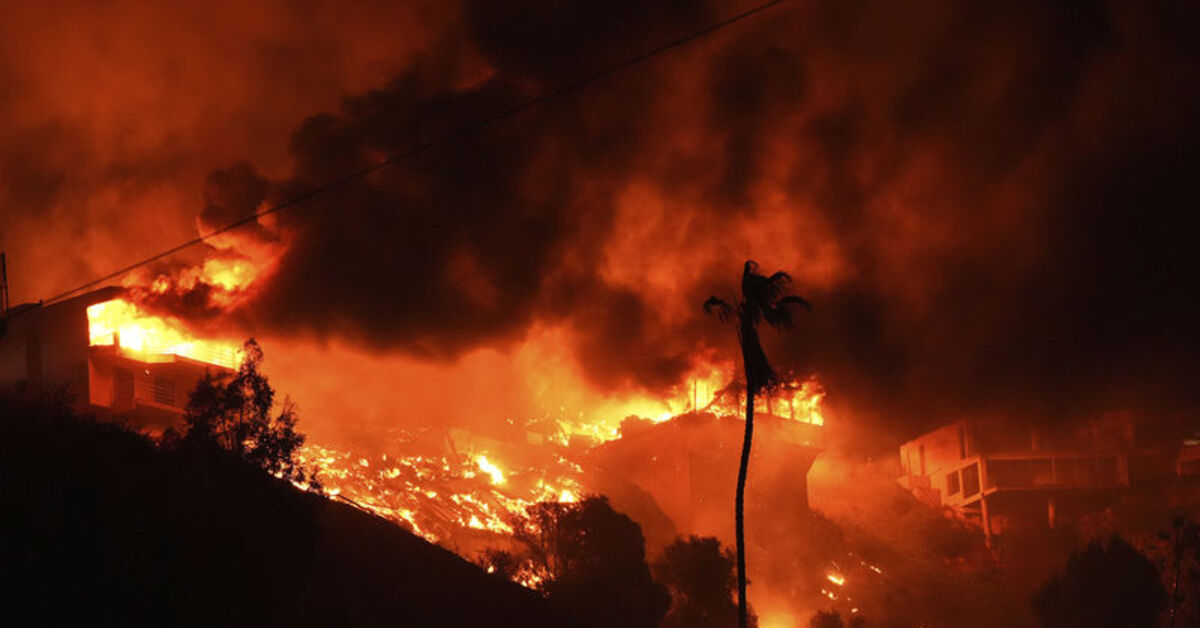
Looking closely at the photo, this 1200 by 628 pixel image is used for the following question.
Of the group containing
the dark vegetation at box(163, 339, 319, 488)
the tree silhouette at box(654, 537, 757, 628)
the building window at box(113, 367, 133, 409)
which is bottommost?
the tree silhouette at box(654, 537, 757, 628)

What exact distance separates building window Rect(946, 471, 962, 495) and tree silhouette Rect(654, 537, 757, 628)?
5019 centimetres

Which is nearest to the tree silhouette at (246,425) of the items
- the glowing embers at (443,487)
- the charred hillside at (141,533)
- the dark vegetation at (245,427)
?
the dark vegetation at (245,427)

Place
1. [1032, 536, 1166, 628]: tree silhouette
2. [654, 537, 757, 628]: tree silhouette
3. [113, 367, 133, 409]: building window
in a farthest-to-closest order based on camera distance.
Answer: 1. [1032, 536, 1166, 628]: tree silhouette
2. [113, 367, 133, 409]: building window
3. [654, 537, 757, 628]: tree silhouette

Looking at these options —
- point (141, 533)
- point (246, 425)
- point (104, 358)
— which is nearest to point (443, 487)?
point (104, 358)

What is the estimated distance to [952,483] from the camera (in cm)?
9544

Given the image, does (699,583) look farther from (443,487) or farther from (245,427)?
(245,427)

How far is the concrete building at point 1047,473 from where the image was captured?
3524 inches

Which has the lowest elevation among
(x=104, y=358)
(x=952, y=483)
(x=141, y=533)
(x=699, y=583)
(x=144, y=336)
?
(x=699, y=583)

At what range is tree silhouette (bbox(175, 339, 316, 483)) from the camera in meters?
28.0

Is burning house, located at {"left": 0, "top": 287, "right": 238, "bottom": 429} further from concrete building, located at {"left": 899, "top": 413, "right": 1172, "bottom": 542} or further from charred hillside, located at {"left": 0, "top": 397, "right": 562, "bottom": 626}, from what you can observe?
concrete building, located at {"left": 899, "top": 413, "right": 1172, "bottom": 542}

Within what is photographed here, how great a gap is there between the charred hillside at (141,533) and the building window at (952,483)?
70.9 metres

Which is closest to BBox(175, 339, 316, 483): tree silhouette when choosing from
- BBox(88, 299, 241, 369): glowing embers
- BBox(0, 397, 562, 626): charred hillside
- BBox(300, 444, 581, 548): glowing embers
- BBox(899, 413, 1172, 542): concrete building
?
BBox(0, 397, 562, 626): charred hillside

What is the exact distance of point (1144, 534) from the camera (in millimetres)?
83188

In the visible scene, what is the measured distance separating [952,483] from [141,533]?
83.0 m
